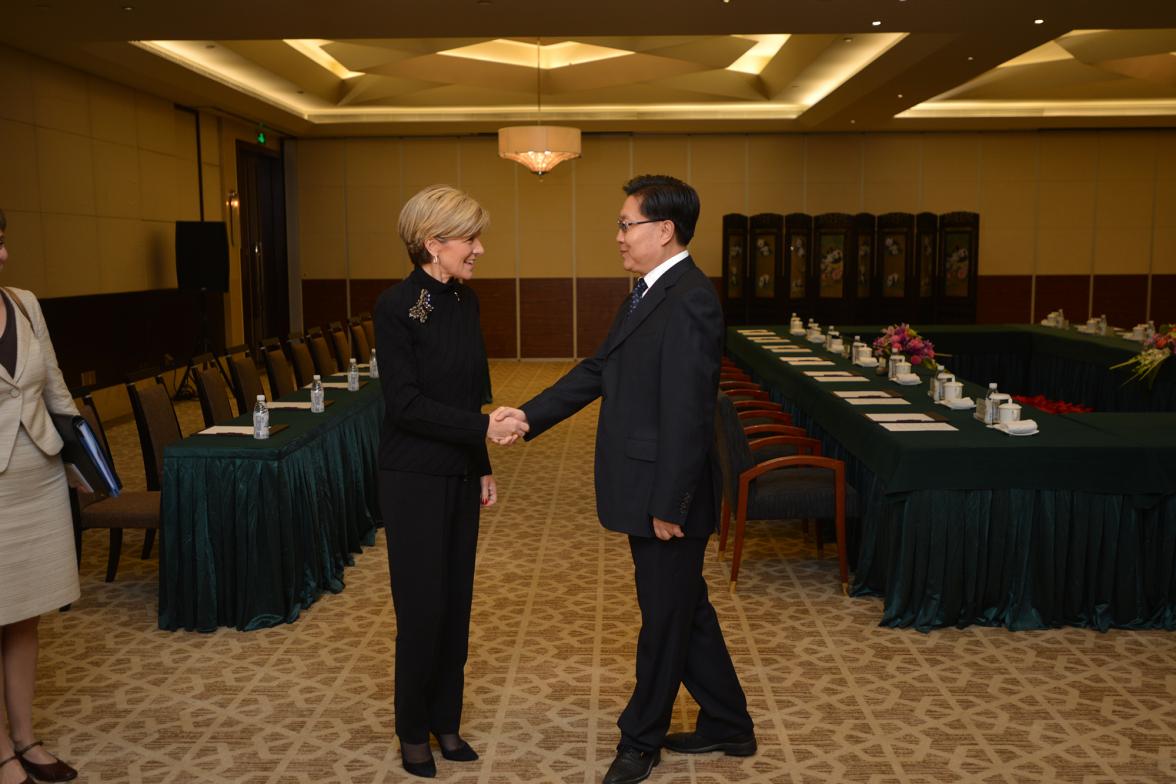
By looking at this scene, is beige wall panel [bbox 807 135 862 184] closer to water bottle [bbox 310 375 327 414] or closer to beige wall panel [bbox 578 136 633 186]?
beige wall panel [bbox 578 136 633 186]

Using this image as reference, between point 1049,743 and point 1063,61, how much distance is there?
9.55 meters

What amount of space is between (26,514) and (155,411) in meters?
2.55

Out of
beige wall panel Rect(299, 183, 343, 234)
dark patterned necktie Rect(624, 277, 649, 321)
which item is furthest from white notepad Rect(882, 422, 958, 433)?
beige wall panel Rect(299, 183, 343, 234)

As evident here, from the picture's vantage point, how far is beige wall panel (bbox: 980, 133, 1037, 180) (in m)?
14.8

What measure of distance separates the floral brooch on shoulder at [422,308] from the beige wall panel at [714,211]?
12209 millimetres

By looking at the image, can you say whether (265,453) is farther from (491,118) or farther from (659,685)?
(491,118)

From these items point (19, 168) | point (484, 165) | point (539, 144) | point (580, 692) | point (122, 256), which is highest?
point (484, 165)

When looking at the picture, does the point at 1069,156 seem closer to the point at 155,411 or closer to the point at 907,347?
the point at 907,347

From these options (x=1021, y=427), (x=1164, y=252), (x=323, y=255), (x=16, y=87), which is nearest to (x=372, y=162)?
(x=323, y=255)

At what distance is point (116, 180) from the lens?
1038cm

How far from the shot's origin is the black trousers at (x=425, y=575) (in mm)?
3086

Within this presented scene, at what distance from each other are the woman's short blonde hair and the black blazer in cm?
53

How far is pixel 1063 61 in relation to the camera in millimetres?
11188

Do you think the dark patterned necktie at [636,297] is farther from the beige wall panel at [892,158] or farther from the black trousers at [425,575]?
the beige wall panel at [892,158]
